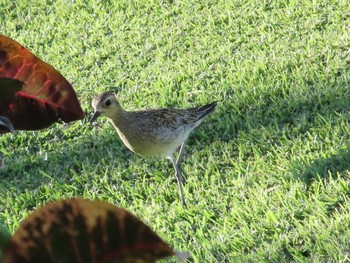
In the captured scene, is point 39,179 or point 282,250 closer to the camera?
point 282,250

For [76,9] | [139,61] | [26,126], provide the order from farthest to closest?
1. [76,9]
2. [139,61]
3. [26,126]

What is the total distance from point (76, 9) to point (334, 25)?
343 cm

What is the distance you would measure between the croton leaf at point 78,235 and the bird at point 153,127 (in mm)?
5239

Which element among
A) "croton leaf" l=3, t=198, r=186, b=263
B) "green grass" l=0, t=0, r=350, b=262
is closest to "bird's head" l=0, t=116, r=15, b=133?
"croton leaf" l=3, t=198, r=186, b=263

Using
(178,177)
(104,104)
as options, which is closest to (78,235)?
(178,177)

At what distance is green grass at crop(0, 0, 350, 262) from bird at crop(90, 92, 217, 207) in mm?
209

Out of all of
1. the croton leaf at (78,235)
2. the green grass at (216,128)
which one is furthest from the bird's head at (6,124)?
the green grass at (216,128)

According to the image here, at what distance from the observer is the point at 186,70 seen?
7281mm

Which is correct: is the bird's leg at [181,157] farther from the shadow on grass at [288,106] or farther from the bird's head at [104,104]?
the bird's head at [104,104]

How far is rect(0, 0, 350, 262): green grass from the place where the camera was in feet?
15.6

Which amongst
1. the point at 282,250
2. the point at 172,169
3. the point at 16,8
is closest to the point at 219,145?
the point at 172,169

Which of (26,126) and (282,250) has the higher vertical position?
(26,126)

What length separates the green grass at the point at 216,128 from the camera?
187 inches

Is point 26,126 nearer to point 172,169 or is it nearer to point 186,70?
point 172,169
